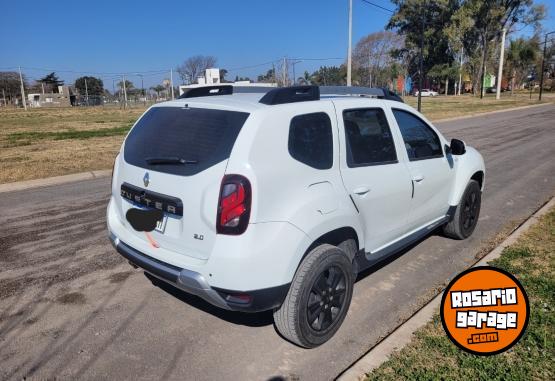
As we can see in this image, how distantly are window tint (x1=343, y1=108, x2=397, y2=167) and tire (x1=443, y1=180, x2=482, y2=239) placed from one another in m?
1.65

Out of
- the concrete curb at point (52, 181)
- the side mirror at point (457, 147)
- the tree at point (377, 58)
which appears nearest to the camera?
the side mirror at point (457, 147)

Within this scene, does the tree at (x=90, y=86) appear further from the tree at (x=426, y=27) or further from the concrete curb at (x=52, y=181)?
the concrete curb at (x=52, y=181)

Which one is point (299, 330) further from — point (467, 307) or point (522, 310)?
point (522, 310)

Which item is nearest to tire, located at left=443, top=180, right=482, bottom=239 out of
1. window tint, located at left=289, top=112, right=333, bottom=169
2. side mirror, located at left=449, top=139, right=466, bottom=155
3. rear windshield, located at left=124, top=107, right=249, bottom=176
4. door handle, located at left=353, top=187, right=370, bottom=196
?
side mirror, located at left=449, top=139, right=466, bottom=155

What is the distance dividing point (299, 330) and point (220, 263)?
741 mm

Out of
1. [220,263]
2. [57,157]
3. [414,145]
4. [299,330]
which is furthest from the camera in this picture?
[57,157]

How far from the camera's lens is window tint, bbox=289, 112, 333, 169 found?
3.00 m

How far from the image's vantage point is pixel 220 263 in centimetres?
274

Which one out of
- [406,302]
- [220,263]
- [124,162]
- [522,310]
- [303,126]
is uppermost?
[303,126]

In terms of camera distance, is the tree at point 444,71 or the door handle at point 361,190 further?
the tree at point 444,71

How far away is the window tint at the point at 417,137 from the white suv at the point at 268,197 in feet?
0.48

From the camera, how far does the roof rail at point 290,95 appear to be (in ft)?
10.0

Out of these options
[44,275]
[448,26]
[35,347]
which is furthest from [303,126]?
[448,26]

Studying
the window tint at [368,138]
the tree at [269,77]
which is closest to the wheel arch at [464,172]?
the window tint at [368,138]
